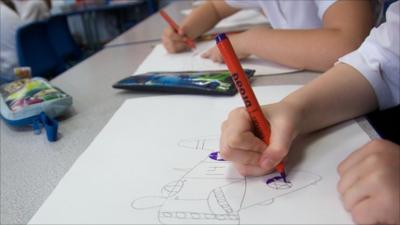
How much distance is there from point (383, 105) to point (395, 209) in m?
0.25

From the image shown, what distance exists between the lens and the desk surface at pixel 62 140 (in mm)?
394

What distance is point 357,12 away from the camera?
64 cm

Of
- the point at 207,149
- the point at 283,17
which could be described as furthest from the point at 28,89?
the point at 283,17

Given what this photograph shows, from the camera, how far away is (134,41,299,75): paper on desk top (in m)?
0.68

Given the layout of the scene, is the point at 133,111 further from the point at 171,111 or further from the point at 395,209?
the point at 395,209

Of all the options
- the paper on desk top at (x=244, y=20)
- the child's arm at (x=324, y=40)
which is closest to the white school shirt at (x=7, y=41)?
the paper on desk top at (x=244, y=20)

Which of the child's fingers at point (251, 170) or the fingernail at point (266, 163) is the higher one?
the fingernail at point (266, 163)

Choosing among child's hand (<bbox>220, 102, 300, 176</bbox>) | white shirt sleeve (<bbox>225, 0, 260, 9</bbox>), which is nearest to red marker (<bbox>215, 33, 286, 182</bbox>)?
child's hand (<bbox>220, 102, 300, 176</bbox>)

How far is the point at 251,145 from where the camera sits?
0.35m

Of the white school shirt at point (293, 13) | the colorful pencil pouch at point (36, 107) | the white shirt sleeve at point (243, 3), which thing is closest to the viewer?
the colorful pencil pouch at point (36, 107)

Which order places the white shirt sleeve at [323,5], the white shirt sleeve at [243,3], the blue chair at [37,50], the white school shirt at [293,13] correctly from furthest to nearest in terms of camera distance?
the blue chair at [37,50]
the white shirt sleeve at [243,3]
the white school shirt at [293,13]
the white shirt sleeve at [323,5]

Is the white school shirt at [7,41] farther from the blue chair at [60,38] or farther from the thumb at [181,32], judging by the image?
the thumb at [181,32]

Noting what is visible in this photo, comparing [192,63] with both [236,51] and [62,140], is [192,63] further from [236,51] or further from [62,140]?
[62,140]

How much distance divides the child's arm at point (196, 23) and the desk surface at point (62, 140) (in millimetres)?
88
